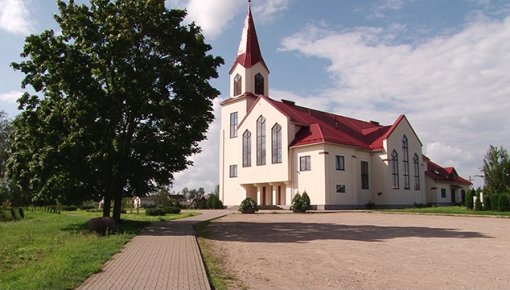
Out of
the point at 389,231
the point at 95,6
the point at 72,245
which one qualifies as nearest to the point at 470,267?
the point at 389,231

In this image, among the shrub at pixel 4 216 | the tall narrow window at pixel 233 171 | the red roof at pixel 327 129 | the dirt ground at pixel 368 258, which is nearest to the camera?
the dirt ground at pixel 368 258

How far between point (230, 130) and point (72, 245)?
37511 millimetres

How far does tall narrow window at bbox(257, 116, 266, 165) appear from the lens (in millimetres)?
46069

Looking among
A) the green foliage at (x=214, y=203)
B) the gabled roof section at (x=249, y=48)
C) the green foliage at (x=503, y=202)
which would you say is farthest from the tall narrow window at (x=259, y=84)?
the green foliage at (x=503, y=202)

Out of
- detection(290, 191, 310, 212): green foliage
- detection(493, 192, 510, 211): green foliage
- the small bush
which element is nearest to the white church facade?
the small bush

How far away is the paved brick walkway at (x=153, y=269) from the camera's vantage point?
27.5ft

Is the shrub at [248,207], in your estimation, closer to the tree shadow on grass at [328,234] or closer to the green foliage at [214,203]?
the green foliage at [214,203]

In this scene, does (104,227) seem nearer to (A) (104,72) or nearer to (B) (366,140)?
(A) (104,72)

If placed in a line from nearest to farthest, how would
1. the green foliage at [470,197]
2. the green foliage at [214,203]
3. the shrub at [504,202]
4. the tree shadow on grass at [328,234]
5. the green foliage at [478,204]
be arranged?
the tree shadow on grass at [328,234] < the shrub at [504,202] < the green foliage at [478,204] < the green foliage at [470,197] < the green foliage at [214,203]

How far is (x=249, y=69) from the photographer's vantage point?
165ft

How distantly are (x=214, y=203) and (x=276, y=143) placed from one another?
11011 millimetres

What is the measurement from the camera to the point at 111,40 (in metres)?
21.0

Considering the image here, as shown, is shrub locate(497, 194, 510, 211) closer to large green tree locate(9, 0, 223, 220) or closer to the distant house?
the distant house

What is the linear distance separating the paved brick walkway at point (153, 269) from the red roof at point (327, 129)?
2815cm
